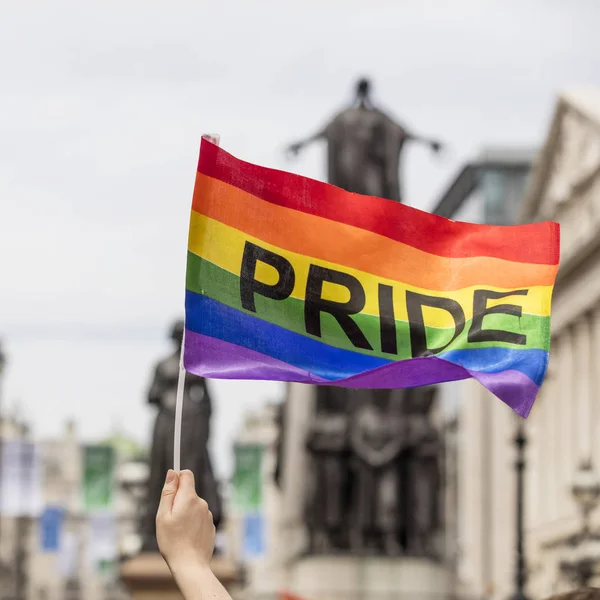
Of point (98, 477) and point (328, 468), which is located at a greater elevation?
point (98, 477)

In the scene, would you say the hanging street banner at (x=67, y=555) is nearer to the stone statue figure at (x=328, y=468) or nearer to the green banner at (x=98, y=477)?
the green banner at (x=98, y=477)

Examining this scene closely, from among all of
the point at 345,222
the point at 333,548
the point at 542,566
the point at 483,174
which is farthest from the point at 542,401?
the point at 345,222

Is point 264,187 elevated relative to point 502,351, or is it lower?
elevated

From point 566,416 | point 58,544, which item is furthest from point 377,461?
point 58,544

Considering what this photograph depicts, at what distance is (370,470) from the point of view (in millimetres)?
26406

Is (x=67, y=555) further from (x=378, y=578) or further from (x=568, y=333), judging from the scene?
(x=378, y=578)

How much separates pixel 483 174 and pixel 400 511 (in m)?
57.4

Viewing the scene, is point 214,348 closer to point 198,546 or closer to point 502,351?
point 502,351

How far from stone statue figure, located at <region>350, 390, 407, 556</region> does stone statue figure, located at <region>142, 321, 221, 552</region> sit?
461 cm

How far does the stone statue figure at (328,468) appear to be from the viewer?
2647 cm

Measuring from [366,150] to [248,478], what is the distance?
24.7m

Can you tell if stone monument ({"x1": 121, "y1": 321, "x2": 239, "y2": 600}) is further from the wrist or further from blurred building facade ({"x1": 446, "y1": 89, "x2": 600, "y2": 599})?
blurred building facade ({"x1": 446, "y1": 89, "x2": 600, "y2": 599})

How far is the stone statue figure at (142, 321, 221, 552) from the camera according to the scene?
21.3m

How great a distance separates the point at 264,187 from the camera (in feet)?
23.7
